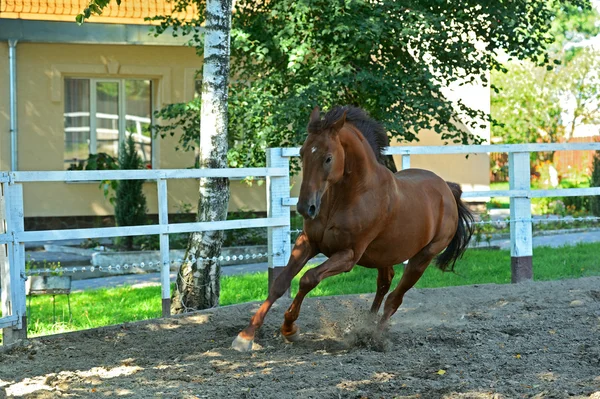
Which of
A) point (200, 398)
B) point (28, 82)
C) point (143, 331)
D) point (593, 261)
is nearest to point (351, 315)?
point (143, 331)

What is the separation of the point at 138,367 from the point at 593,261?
8427 mm

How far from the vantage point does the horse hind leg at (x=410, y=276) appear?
701cm

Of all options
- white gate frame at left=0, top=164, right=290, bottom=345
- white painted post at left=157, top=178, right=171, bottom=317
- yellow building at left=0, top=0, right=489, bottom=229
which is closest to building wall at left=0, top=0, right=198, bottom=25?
yellow building at left=0, top=0, right=489, bottom=229

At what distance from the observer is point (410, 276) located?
281 inches

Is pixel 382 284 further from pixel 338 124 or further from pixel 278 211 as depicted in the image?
pixel 338 124

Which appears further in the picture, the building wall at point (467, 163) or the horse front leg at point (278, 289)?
the building wall at point (467, 163)

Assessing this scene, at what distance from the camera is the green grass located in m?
9.05

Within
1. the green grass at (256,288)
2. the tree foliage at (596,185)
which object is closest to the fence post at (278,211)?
the green grass at (256,288)

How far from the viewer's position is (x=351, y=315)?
297 inches

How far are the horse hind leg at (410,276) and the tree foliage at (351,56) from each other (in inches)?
150

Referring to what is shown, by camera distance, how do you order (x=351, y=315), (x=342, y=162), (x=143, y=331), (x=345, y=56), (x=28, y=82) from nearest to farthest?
(x=342, y=162) < (x=143, y=331) < (x=351, y=315) < (x=345, y=56) < (x=28, y=82)

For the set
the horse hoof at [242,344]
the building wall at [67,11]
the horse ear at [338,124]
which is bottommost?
the horse hoof at [242,344]

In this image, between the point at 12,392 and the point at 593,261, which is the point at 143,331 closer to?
the point at 12,392

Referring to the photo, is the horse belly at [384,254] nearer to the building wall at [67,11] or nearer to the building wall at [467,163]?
the building wall at [67,11]
